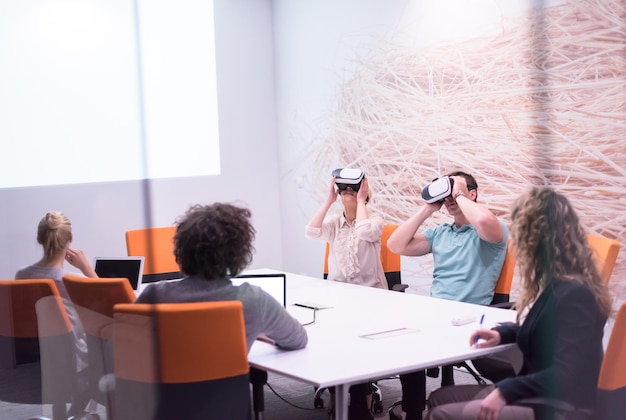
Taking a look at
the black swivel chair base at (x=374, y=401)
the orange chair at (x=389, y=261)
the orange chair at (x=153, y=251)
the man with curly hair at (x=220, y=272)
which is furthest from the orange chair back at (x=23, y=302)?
the orange chair at (x=389, y=261)

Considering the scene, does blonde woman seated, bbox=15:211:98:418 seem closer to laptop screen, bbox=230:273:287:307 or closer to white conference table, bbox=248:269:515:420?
laptop screen, bbox=230:273:287:307

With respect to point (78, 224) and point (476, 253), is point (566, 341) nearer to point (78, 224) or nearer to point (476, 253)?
point (476, 253)

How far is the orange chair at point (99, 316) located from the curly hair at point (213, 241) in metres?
0.48

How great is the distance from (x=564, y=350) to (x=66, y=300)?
186 centimetres

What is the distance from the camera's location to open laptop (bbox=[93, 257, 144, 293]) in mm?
3082

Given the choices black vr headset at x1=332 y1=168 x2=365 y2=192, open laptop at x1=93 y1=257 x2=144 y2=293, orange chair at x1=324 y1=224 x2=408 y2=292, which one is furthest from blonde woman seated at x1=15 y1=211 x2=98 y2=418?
orange chair at x1=324 y1=224 x2=408 y2=292

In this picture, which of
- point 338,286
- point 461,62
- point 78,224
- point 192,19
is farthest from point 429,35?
point 78,224

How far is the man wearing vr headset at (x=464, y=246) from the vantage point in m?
3.26

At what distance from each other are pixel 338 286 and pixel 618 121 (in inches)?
61.1

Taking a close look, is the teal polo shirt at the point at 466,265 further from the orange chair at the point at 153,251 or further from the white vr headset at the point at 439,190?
the orange chair at the point at 153,251

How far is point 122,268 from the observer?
3293 millimetres

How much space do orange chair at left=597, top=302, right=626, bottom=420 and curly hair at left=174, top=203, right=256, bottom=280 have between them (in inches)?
45.1

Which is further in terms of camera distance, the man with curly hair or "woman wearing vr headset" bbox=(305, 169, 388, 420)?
"woman wearing vr headset" bbox=(305, 169, 388, 420)

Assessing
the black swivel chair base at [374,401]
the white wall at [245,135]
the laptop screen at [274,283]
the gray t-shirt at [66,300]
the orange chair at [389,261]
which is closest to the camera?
the gray t-shirt at [66,300]
